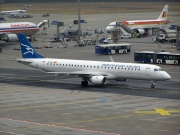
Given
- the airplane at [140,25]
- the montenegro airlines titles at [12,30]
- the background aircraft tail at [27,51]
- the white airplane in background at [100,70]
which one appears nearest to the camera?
the white airplane in background at [100,70]

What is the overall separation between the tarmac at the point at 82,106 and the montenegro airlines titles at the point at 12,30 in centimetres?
4611

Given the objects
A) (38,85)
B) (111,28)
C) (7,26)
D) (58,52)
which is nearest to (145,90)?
(38,85)

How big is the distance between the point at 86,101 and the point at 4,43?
85.3 meters

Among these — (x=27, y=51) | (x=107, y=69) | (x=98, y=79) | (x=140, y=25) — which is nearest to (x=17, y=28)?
(x=140, y=25)

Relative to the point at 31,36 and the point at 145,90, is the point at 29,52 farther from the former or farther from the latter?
the point at 31,36

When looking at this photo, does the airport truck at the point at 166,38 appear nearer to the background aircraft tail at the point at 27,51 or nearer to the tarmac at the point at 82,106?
the tarmac at the point at 82,106

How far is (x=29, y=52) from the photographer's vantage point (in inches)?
3489

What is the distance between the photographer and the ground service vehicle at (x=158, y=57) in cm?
11131

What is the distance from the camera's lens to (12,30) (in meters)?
151

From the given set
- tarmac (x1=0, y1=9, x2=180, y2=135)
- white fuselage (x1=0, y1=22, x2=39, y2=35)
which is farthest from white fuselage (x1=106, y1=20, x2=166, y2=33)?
tarmac (x1=0, y1=9, x2=180, y2=135)

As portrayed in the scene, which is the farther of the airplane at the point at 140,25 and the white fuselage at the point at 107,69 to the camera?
the airplane at the point at 140,25

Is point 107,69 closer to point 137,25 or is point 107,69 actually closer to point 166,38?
point 166,38

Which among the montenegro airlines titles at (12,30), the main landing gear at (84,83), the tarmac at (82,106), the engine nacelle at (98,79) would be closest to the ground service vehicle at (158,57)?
the tarmac at (82,106)

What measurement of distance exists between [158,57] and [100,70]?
3306 cm
